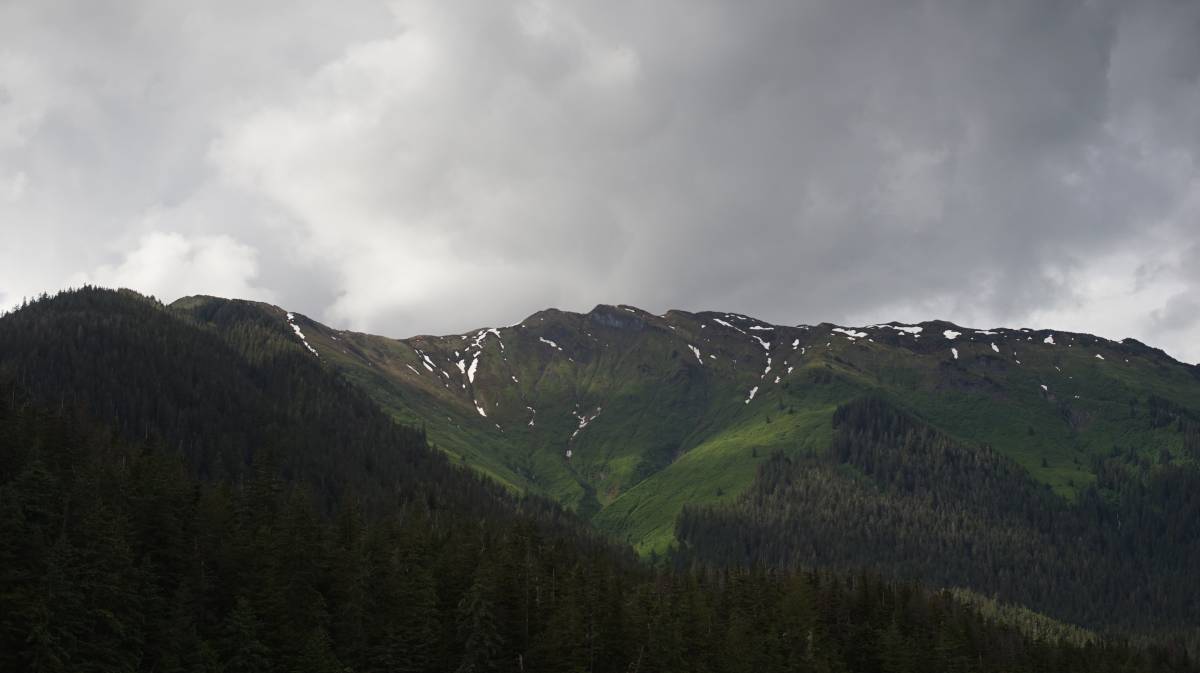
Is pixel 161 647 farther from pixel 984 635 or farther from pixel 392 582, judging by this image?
pixel 984 635

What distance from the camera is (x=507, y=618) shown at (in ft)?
299

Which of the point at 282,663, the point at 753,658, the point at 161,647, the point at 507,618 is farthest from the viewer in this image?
the point at 753,658

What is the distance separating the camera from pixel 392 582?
91438mm

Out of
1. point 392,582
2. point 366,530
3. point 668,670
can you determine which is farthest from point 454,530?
point 668,670

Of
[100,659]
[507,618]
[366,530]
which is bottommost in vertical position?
[100,659]

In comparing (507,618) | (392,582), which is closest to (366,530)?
(392,582)

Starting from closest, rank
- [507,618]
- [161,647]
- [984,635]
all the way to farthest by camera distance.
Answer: [161,647], [507,618], [984,635]

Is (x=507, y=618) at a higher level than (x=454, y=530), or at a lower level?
lower

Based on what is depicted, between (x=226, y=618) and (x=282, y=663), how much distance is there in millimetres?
6151

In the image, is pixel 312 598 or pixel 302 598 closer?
pixel 302 598

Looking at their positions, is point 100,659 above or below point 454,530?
below

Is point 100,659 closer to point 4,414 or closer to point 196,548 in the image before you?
point 196,548

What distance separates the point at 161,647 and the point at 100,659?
5.26 meters

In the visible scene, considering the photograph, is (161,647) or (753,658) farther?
(753,658)
